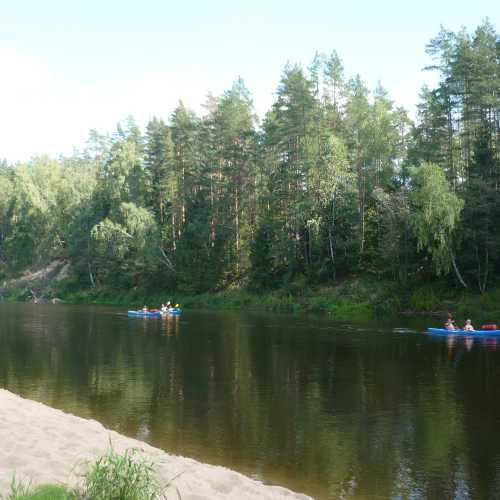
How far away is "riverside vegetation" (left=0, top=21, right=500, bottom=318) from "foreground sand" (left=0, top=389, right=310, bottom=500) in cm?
3418

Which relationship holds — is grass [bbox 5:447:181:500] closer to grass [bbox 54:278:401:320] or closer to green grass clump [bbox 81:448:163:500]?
green grass clump [bbox 81:448:163:500]

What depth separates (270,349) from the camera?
27000mm

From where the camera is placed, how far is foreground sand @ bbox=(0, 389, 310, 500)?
25.4 ft

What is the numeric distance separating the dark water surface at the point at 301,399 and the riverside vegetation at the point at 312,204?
44.5 ft

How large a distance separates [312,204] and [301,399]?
38113 millimetres

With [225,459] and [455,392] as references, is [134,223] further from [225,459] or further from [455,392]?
[225,459]

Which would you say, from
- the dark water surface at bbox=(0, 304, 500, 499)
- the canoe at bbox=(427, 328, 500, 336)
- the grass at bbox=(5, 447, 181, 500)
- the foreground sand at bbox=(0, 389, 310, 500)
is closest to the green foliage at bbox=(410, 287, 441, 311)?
the canoe at bbox=(427, 328, 500, 336)

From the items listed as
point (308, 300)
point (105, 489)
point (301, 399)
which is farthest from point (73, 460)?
point (308, 300)

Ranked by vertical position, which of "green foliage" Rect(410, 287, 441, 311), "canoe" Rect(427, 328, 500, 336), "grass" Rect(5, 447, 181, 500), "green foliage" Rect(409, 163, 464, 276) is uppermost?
"green foliage" Rect(409, 163, 464, 276)

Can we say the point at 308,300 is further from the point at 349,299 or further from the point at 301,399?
the point at 301,399

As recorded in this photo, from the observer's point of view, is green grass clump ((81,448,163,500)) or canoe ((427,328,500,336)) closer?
green grass clump ((81,448,163,500))

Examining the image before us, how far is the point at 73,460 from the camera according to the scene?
862cm

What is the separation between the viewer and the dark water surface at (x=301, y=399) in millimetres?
10844

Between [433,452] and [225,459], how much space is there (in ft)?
14.2
